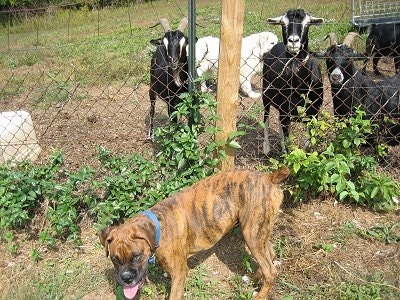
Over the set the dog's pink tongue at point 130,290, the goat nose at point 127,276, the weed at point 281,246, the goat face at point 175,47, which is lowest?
the weed at point 281,246

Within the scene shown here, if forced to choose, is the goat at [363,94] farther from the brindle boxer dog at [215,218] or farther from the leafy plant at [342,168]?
the brindle boxer dog at [215,218]

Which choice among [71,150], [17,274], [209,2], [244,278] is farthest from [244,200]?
[209,2]

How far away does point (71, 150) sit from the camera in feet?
18.9

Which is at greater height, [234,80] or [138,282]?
[234,80]

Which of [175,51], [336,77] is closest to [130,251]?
[336,77]

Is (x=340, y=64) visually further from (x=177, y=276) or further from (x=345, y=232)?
(x=177, y=276)

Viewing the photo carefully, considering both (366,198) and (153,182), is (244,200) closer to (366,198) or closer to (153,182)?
(153,182)

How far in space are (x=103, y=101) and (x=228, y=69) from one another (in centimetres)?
448

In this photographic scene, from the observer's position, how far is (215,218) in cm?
346

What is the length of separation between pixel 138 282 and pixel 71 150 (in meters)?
3.09

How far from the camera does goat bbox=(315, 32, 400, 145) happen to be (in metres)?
4.77

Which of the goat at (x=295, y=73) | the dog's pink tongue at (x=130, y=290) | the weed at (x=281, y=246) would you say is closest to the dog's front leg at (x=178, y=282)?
the dog's pink tongue at (x=130, y=290)

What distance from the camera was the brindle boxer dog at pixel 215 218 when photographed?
3.29m

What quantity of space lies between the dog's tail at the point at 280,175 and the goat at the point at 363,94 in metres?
1.65
